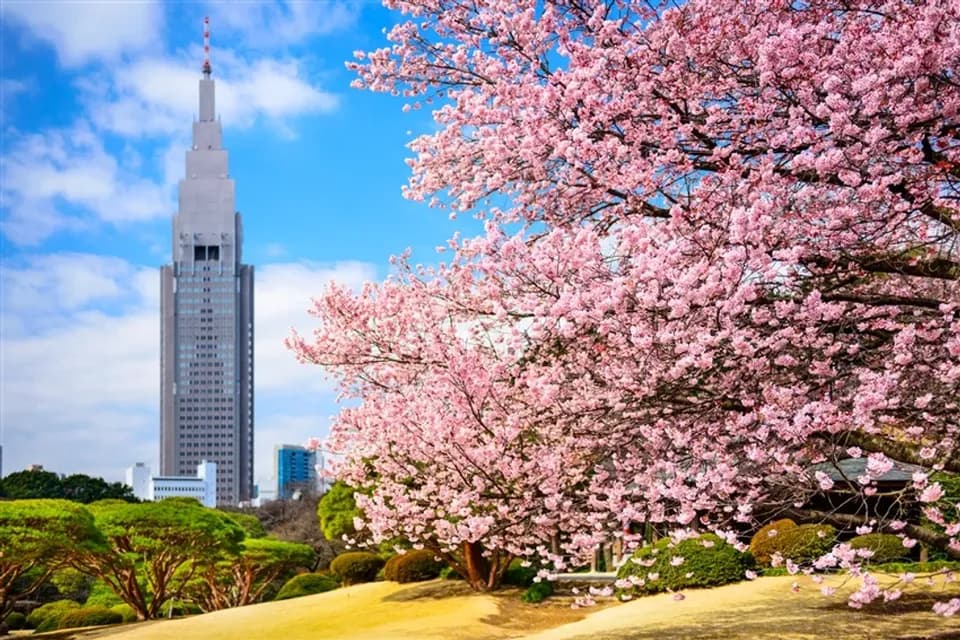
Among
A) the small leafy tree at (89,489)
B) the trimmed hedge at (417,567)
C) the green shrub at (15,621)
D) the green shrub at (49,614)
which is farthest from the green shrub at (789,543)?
the small leafy tree at (89,489)

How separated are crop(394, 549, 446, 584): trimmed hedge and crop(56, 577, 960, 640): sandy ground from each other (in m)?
0.53

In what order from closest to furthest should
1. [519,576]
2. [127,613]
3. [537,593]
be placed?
[537,593], [519,576], [127,613]

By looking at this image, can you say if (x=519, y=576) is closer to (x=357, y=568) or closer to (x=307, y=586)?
(x=357, y=568)

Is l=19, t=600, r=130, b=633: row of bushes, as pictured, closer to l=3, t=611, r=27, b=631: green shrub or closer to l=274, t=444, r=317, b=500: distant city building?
l=3, t=611, r=27, b=631: green shrub

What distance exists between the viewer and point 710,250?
21.1ft

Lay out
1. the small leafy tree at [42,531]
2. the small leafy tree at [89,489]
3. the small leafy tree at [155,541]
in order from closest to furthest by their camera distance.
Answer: the small leafy tree at [42,531] < the small leafy tree at [155,541] < the small leafy tree at [89,489]

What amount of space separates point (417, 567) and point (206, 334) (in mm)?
104979

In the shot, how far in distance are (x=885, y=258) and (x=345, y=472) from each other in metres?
10.9

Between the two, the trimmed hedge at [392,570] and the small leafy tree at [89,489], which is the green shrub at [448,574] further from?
the small leafy tree at [89,489]

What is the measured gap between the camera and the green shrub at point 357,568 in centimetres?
2595

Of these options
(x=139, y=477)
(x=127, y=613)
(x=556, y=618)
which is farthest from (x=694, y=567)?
(x=139, y=477)

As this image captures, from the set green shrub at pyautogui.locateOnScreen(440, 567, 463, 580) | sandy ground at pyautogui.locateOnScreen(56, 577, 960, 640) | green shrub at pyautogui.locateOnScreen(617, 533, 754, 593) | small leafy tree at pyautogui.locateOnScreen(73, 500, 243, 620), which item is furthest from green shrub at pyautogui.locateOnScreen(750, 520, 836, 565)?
small leafy tree at pyautogui.locateOnScreen(73, 500, 243, 620)

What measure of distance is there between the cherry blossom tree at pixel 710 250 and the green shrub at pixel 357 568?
58.9ft

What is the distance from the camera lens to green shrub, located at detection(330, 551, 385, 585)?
26.0 m
